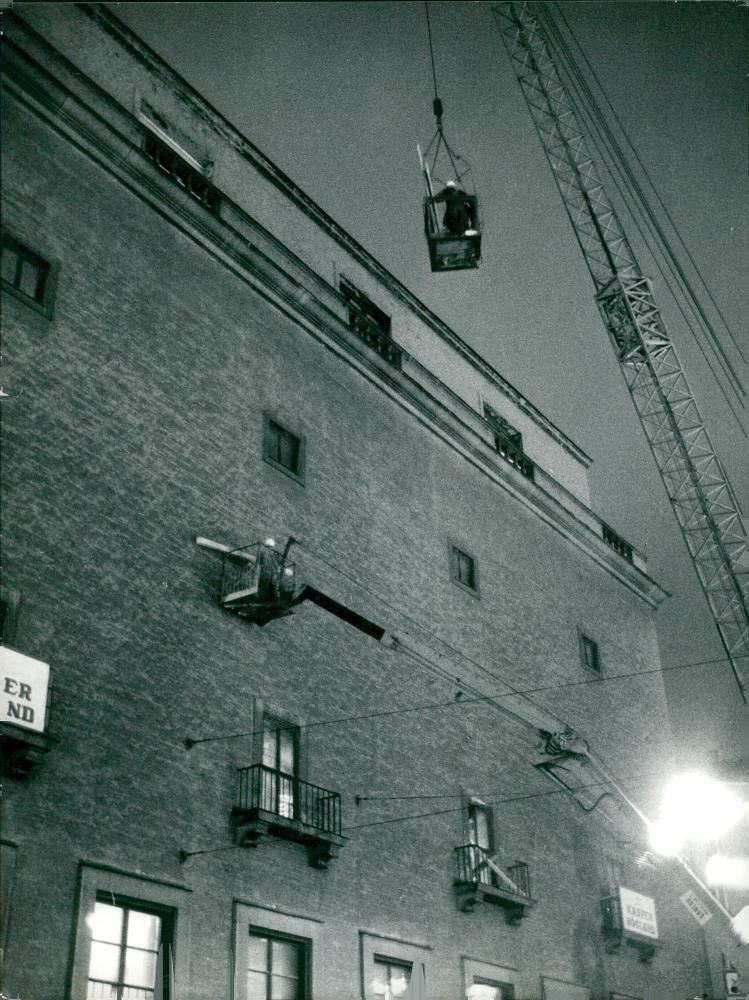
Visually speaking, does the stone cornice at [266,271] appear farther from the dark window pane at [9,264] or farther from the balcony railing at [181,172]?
the dark window pane at [9,264]

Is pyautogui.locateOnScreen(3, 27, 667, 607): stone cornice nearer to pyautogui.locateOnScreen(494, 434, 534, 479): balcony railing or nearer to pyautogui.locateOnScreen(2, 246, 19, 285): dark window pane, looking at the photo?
pyautogui.locateOnScreen(494, 434, 534, 479): balcony railing

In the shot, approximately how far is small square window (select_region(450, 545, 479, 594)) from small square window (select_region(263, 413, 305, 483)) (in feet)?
20.3

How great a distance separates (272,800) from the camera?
2002 cm

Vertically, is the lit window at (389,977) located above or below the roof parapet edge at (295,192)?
below

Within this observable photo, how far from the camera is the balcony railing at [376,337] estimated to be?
2772cm

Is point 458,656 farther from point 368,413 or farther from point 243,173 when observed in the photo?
point 243,173

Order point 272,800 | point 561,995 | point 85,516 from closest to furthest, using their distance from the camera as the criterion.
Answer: point 85,516 → point 272,800 → point 561,995

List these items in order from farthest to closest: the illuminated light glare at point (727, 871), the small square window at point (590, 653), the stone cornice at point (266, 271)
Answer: the small square window at point (590, 653) → the illuminated light glare at point (727, 871) → the stone cornice at point (266, 271)

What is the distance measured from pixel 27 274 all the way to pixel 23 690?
731 centimetres

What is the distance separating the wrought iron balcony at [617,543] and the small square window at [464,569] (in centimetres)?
990

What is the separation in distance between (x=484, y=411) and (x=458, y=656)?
9.40 meters

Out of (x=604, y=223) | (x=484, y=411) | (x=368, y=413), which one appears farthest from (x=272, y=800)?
(x=604, y=223)

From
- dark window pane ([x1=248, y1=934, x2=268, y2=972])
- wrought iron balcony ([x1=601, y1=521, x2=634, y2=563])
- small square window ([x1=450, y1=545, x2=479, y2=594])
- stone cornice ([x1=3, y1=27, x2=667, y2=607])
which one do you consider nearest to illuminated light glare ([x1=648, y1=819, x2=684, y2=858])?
small square window ([x1=450, y1=545, x2=479, y2=594])

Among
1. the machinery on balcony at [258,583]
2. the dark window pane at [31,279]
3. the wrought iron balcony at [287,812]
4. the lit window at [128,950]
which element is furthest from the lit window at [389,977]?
the dark window pane at [31,279]
